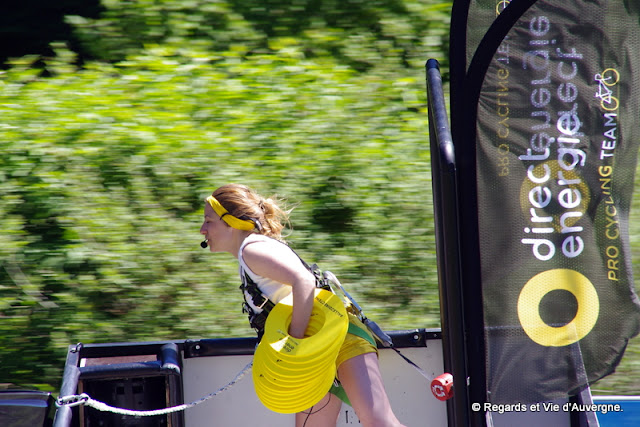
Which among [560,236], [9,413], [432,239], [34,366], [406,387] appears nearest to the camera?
[560,236]

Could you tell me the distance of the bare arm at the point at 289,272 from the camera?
3.03 metres

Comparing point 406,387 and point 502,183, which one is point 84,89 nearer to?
point 406,387

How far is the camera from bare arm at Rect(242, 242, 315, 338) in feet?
9.93

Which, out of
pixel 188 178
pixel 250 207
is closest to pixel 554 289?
pixel 250 207

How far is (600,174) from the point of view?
8.67ft

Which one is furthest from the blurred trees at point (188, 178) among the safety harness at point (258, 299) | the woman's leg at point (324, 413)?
the safety harness at point (258, 299)

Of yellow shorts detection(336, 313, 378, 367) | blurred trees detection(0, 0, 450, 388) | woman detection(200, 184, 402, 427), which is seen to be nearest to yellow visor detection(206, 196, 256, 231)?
woman detection(200, 184, 402, 427)

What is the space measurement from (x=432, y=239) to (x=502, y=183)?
261 cm

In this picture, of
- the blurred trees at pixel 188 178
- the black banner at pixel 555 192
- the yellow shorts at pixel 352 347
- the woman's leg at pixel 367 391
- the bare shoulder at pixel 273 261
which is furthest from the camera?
the blurred trees at pixel 188 178

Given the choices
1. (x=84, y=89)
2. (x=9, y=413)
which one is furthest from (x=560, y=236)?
(x=84, y=89)

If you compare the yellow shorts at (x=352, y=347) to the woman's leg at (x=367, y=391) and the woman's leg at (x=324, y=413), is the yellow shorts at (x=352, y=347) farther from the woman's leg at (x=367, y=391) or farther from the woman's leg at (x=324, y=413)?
the woman's leg at (x=324, y=413)

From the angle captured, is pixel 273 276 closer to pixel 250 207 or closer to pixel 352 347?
pixel 250 207

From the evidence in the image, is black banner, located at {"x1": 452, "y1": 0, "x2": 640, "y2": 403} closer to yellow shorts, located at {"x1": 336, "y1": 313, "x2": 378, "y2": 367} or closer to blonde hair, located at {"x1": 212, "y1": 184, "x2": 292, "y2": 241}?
yellow shorts, located at {"x1": 336, "y1": 313, "x2": 378, "y2": 367}

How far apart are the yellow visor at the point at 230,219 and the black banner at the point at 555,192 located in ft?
3.52
